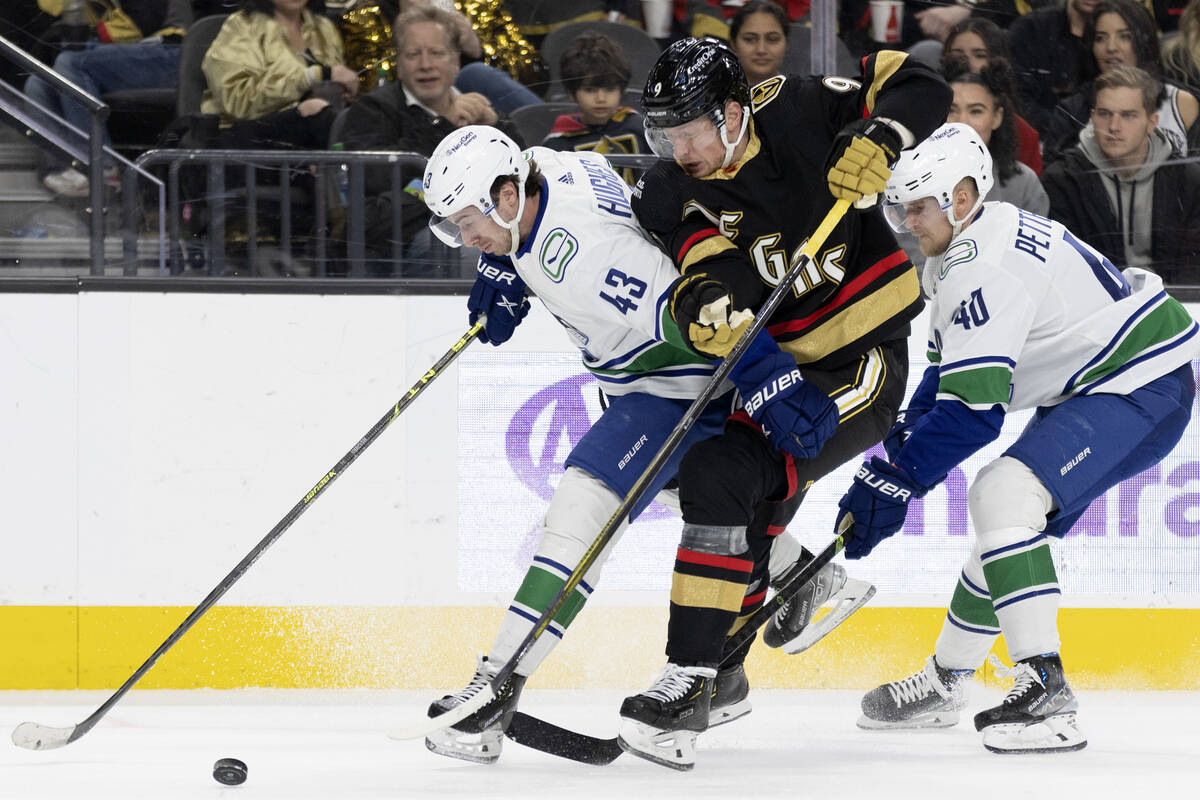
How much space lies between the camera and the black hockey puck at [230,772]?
253cm

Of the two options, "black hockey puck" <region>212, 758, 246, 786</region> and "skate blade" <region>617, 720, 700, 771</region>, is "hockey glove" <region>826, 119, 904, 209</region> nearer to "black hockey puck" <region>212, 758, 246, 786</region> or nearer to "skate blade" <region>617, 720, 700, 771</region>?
"skate blade" <region>617, 720, 700, 771</region>

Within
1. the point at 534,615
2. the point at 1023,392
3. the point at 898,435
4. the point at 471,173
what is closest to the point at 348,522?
the point at 534,615

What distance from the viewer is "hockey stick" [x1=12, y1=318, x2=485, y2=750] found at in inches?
110

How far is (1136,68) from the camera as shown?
426 cm

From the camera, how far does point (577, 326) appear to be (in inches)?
113

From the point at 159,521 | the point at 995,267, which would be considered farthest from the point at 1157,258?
the point at 159,521

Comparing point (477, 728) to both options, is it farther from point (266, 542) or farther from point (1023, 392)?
point (1023, 392)

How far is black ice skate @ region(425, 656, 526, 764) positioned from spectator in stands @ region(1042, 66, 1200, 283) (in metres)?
2.36

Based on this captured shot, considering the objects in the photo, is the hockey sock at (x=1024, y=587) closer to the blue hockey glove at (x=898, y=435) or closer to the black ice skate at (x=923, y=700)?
the blue hockey glove at (x=898, y=435)

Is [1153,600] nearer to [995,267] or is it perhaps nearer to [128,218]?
[995,267]

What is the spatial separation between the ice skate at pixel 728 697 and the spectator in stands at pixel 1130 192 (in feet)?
6.12

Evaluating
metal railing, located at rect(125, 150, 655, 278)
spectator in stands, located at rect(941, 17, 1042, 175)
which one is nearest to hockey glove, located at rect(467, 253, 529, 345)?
metal railing, located at rect(125, 150, 655, 278)

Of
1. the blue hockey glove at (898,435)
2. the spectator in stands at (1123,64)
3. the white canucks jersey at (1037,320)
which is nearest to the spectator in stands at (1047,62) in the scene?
the spectator in stands at (1123,64)

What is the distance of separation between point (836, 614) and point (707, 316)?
1019 millimetres
